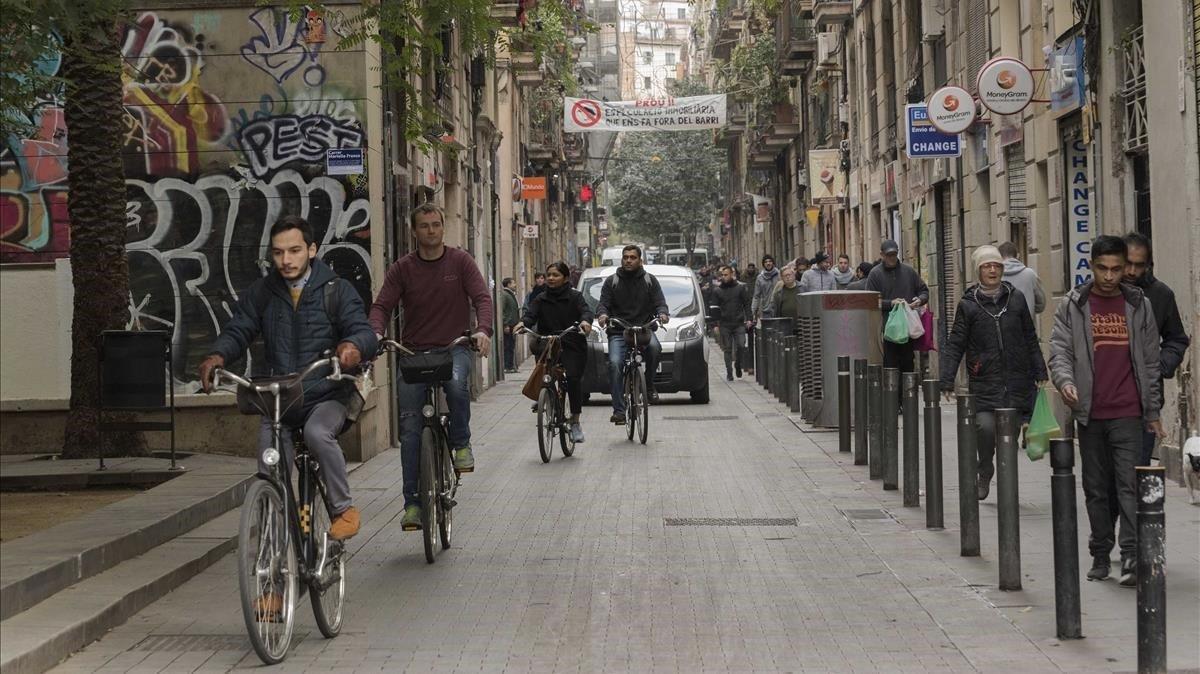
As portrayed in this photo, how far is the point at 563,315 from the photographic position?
51.7 ft

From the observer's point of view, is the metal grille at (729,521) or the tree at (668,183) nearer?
the metal grille at (729,521)

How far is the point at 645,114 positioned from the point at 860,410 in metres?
22.8

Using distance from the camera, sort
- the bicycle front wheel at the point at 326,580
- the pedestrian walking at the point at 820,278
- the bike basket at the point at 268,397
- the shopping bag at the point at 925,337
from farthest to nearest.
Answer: the pedestrian walking at the point at 820,278
the shopping bag at the point at 925,337
the bicycle front wheel at the point at 326,580
the bike basket at the point at 268,397

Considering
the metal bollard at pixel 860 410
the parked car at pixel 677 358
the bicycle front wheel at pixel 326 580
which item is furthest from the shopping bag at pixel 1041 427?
the parked car at pixel 677 358

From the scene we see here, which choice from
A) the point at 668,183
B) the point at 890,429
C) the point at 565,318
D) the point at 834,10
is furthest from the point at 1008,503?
the point at 668,183

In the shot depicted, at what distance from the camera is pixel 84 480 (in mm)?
12695

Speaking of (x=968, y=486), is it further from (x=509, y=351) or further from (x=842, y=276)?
(x=509, y=351)

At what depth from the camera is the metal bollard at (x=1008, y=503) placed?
8.46 m

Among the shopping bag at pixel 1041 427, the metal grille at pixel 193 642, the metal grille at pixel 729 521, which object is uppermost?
the shopping bag at pixel 1041 427

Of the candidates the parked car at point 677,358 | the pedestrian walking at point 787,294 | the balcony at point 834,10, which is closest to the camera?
the parked car at point 677,358

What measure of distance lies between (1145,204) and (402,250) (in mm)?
8032

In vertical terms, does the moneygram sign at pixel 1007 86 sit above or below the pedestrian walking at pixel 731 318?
above

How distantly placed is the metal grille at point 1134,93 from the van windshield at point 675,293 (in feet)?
→ 30.9

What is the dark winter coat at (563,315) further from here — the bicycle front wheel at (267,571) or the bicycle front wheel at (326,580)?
the bicycle front wheel at (267,571)
